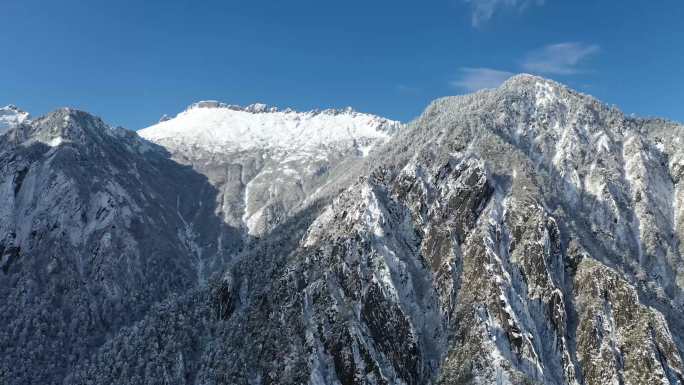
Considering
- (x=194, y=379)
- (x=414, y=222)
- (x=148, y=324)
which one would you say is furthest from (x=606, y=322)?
(x=148, y=324)

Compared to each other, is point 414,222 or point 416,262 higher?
point 414,222

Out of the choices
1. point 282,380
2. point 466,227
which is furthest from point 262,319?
point 466,227

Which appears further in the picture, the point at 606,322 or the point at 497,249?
the point at 497,249

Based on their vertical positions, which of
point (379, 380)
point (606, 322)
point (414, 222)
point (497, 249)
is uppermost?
point (414, 222)

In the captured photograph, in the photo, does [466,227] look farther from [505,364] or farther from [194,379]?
[194,379]

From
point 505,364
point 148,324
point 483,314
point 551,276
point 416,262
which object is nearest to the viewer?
point 505,364

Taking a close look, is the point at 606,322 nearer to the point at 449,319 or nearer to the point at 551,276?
the point at 551,276

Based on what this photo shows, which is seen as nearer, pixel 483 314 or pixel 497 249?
pixel 483 314

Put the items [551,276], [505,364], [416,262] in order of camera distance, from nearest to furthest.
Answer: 1. [505,364]
2. [551,276]
3. [416,262]

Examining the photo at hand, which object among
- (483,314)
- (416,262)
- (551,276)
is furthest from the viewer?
(416,262)
